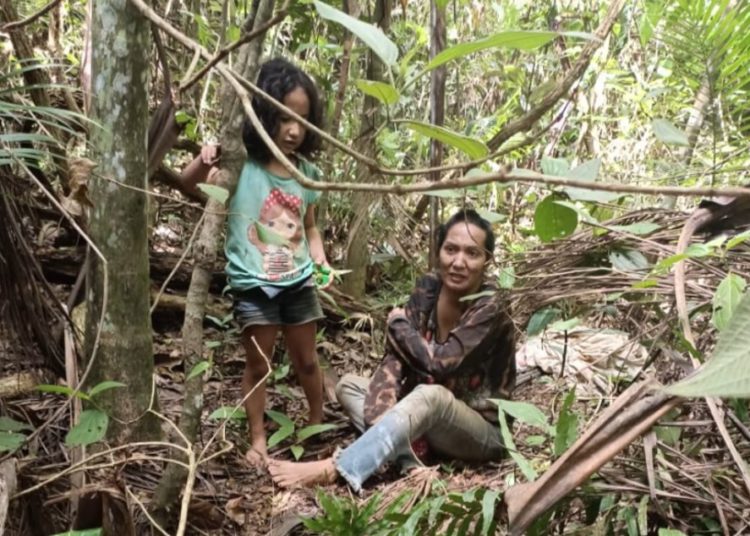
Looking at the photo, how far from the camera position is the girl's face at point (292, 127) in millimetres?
2330

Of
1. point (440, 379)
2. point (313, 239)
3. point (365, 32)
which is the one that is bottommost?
point (440, 379)

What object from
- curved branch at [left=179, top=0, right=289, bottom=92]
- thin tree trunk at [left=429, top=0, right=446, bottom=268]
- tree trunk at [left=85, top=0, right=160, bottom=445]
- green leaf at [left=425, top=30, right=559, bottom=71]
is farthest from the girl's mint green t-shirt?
green leaf at [left=425, top=30, right=559, bottom=71]

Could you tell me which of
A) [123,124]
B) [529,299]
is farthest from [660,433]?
[123,124]

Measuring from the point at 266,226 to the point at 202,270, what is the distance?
725 mm

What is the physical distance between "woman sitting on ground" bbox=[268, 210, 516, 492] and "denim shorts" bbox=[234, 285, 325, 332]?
0.32 metres

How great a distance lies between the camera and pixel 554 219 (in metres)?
1.01

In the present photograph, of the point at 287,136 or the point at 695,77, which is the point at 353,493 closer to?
the point at 287,136

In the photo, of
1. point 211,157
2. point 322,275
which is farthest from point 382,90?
point 322,275

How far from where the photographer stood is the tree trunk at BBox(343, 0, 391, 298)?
300cm

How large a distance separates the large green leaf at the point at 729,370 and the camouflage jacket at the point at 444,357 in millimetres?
1859

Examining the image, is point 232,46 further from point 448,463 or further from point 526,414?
point 448,463

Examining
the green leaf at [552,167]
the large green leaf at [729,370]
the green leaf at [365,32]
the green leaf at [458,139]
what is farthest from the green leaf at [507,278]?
the large green leaf at [729,370]

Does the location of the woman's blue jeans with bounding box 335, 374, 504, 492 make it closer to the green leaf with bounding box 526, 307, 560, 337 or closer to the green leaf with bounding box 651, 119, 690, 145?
the green leaf with bounding box 526, 307, 560, 337

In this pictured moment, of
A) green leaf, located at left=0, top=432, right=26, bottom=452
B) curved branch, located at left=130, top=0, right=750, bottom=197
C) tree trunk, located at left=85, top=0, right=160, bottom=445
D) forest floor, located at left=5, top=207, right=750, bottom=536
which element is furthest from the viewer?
tree trunk, located at left=85, top=0, right=160, bottom=445
